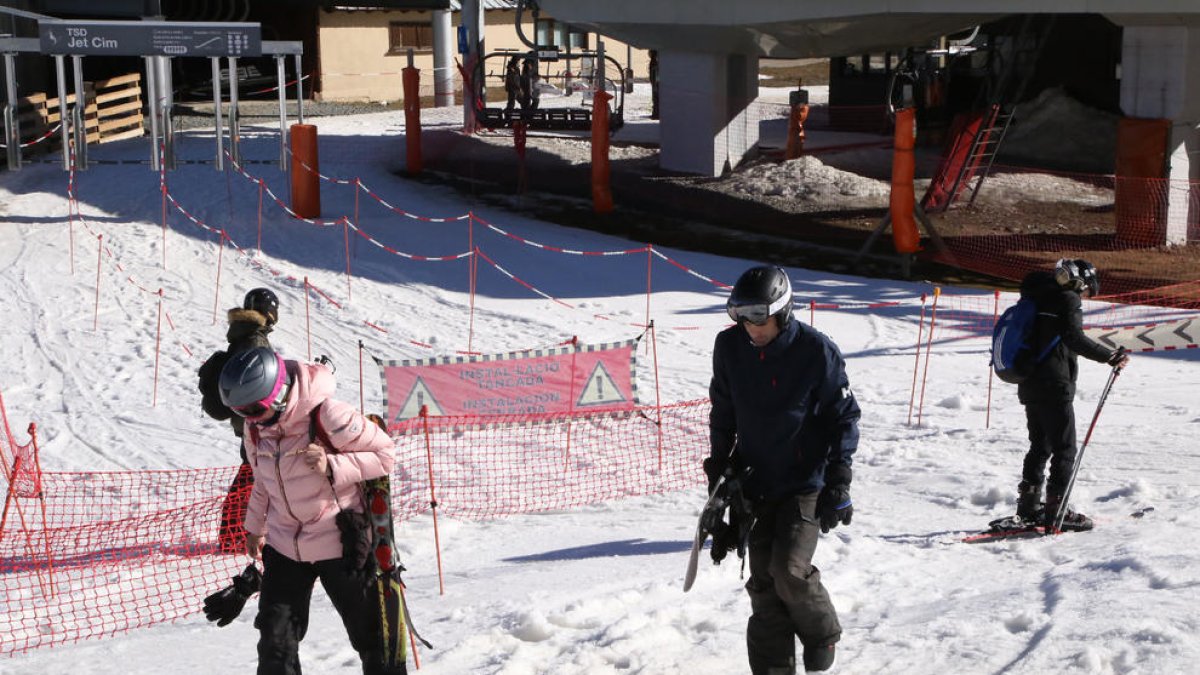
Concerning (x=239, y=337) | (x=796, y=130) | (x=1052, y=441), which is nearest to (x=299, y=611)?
(x=239, y=337)

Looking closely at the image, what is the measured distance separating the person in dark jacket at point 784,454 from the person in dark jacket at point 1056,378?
8.99 ft

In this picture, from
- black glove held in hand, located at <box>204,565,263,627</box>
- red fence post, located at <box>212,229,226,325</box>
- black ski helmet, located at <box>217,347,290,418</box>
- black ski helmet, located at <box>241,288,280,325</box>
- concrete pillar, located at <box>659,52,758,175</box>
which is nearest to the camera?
black ski helmet, located at <box>217,347,290,418</box>

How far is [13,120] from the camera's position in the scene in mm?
17578

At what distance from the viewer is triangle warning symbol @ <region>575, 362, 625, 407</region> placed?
10.4 meters

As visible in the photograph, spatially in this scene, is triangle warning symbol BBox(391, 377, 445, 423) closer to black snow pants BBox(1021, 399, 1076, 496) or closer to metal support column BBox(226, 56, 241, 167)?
black snow pants BBox(1021, 399, 1076, 496)

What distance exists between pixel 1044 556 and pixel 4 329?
1078 centimetres

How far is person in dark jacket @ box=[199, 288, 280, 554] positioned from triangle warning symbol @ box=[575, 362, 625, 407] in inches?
102

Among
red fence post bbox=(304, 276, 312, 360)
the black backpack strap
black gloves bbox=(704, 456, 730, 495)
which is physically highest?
the black backpack strap

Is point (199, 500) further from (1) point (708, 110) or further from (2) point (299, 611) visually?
(1) point (708, 110)

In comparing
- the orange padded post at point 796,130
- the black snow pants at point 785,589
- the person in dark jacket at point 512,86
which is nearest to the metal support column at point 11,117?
the person in dark jacket at point 512,86

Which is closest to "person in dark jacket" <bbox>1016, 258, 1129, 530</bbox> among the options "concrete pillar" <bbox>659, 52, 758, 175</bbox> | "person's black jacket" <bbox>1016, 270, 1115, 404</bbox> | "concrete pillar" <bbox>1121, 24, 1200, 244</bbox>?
"person's black jacket" <bbox>1016, 270, 1115, 404</bbox>

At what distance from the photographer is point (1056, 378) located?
8031 millimetres

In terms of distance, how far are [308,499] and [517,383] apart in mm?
4874

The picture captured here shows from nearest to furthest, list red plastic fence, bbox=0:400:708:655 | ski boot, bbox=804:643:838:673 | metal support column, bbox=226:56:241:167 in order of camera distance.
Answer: ski boot, bbox=804:643:838:673
red plastic fence, bbox=0:400:708:655
metal support column, bbox=226:56:241:167
